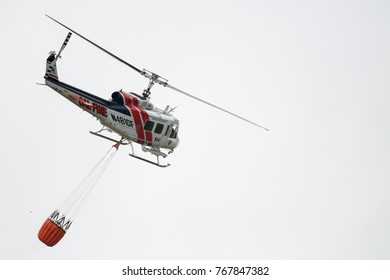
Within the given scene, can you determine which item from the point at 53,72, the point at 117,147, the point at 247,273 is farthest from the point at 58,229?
the point at 247,273

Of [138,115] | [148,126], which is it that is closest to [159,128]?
[148,126]

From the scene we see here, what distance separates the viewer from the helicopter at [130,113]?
24062mm

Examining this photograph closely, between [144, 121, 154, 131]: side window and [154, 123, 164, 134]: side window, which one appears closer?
[144, 121, 154, 131]: side window

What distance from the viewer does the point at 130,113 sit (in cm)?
2512

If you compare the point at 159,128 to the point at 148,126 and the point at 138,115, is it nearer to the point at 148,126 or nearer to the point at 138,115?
the point at 148,126

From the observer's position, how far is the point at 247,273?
28109 millimetres

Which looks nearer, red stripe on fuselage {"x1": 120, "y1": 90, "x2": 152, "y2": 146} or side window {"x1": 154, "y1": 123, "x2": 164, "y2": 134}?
red stripe on fuselage {"x1": 120, "y1": 90, "x2": 152, "y2": 146}

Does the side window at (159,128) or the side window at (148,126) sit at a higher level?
the side window at (159,128)

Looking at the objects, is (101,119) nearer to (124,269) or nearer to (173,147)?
(173,147)

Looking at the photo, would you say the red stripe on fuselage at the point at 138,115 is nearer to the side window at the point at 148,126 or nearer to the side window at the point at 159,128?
the side window at the point at 148,126

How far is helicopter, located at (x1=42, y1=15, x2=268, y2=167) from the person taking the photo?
24.1m

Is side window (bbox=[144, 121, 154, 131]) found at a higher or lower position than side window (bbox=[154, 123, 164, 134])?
lower

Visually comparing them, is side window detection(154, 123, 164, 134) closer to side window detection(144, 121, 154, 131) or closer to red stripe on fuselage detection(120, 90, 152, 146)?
side window detection(144, 121, 154, 131)

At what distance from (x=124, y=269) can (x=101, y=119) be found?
20.5ft
